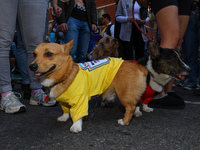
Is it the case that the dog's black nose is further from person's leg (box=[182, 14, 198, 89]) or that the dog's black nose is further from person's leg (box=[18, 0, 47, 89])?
person's leg (box=[182, 14, 198, 89])

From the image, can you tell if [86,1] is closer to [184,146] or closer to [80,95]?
[80,95]

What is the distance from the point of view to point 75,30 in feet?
10.8

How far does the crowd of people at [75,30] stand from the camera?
235cm

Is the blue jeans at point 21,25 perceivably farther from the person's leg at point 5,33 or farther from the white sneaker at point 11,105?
the white sneaker at point 11,105

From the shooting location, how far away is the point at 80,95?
1809 mm

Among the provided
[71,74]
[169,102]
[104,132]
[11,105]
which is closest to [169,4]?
[169,102]

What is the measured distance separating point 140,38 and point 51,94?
2.55 m

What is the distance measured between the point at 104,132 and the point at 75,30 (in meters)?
2.16

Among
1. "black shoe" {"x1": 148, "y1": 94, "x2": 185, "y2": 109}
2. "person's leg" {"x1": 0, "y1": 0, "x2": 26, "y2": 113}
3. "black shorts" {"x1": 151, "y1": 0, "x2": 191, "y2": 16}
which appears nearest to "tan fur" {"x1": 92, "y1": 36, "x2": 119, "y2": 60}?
"black shorts" {"x1": 151, "y1": 0, "x2": 191, "y2": 16}

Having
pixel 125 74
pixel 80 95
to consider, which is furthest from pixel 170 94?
pixel 80 95

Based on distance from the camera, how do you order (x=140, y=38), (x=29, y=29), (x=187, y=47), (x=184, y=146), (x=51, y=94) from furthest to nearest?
(x=187, y=47) < (x=140, y=38) < (x=29, y=29) < (x=51, y=94) < (x=184, y=146)

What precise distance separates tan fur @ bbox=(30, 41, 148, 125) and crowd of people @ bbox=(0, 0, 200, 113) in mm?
700

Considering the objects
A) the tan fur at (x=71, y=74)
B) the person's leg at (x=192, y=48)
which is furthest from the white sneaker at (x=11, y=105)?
the person's leg at (x=192, y=48)

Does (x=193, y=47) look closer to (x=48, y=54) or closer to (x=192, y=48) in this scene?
(x=192, y=48)
